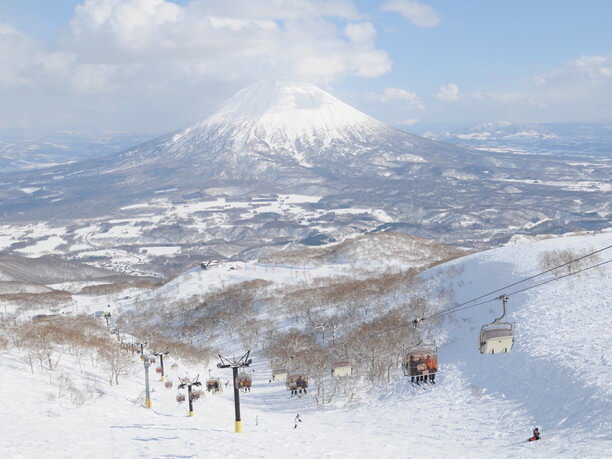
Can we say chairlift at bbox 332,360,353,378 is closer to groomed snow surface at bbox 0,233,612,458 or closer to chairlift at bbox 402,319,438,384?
groomed snow surface at bbox 0,233,612,458

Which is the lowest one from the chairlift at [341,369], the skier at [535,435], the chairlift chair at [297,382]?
the skier at [535,435]

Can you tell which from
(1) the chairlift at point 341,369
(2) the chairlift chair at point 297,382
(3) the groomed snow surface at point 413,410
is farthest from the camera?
(2) the chairlift chair at point 297,382

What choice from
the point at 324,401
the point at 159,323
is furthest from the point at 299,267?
the point at 324,401

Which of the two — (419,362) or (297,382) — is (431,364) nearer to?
(419,362)

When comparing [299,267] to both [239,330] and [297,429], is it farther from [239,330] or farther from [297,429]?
[297,429]

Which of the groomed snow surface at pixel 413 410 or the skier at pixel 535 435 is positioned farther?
the skier at pixel 535 435

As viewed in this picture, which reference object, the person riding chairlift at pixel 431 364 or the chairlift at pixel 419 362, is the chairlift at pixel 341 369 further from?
the person riding chairlift at pixel 431 364

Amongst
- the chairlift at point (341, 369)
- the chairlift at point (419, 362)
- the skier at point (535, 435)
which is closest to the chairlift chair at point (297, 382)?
the chairlift at point (341, 369)

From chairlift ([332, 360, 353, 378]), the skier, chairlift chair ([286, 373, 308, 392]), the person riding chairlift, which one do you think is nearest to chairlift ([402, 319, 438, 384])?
the person riding chairlift

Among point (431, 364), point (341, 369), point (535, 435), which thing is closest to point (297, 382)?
point (341, 369)
